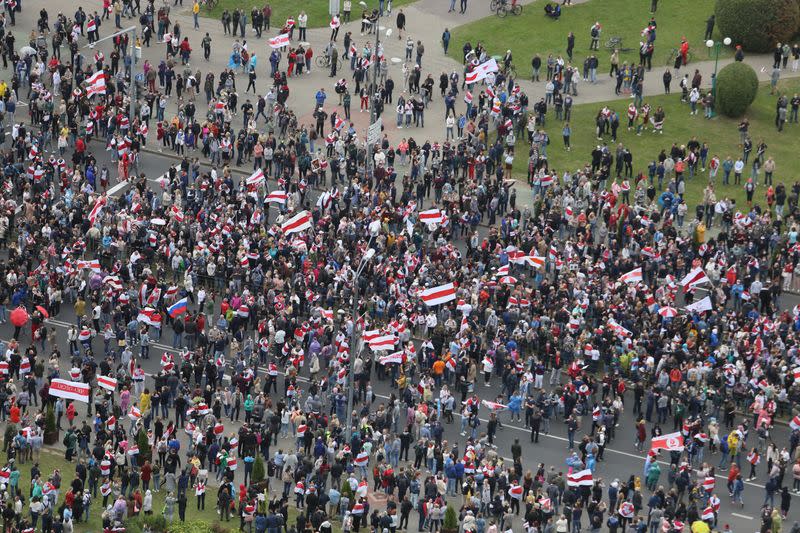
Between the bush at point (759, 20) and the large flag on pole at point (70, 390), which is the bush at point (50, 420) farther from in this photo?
the bush at point (759, 20)

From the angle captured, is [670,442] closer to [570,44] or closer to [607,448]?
[607,448]

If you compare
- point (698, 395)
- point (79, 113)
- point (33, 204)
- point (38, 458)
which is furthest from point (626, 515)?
point (79, 113)

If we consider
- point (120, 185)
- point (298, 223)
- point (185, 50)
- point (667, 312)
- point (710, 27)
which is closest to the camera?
point (667, 312)

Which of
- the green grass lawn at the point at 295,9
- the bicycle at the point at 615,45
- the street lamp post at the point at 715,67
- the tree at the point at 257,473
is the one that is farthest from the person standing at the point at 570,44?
the tree at the point at 257,473

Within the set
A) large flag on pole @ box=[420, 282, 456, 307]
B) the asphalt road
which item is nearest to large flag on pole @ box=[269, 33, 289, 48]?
the asphalt road

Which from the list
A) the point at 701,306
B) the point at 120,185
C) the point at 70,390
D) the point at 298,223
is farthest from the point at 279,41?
the point at 70,390

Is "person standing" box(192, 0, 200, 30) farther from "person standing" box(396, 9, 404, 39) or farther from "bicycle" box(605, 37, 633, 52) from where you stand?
"bicycle" box(605, 37, 633, 52)
